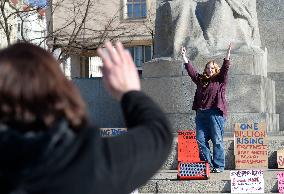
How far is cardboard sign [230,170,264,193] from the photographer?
7605 millimetres

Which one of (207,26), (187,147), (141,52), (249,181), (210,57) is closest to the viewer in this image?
(249,181)

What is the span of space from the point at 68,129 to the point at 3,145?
0.52ft

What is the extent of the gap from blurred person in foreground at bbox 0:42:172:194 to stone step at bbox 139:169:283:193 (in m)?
6.07

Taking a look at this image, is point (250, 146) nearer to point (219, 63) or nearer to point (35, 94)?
point (219, 63)

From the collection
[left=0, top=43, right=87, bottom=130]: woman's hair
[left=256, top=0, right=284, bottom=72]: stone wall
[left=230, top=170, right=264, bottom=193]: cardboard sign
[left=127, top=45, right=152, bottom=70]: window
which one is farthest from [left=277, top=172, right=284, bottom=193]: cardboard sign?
[left=127, top=45, right=152, bottom=70]: window

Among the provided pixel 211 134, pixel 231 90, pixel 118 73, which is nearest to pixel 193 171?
pixel 211 134

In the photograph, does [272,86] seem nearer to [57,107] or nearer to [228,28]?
[228,28]

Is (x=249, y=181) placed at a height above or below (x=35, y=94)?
below

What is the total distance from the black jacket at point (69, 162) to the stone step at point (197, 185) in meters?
6.10

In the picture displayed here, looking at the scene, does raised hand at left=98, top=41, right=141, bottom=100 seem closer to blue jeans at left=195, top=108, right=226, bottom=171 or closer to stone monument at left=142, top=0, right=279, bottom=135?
blue jeans at left=195, top=108, right=226, bottom=171

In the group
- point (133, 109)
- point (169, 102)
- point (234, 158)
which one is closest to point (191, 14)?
point (169, 102)

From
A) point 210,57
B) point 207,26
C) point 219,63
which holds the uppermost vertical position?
point 207,26

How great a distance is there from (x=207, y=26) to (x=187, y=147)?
11.3ft

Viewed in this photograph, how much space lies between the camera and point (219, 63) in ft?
38.3
